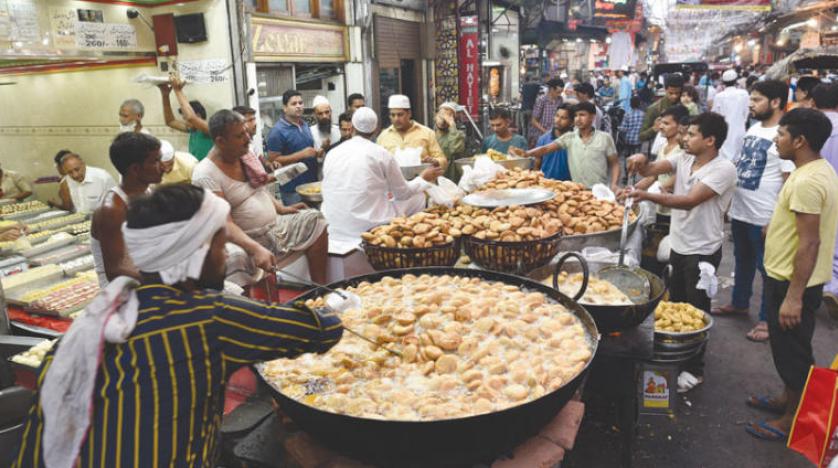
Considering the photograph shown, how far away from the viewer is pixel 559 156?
589cm

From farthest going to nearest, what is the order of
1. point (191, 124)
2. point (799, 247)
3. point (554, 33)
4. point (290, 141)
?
point (554, 33) → point (290, 141) → point (191, 124) → point (799, 247)

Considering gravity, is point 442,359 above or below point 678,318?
above

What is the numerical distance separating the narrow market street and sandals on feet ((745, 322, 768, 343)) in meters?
0.06

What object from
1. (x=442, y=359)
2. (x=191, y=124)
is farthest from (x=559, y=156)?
(x=442, y=359)

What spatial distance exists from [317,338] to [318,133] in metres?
5.61

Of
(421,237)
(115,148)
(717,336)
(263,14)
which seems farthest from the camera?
(263,14)

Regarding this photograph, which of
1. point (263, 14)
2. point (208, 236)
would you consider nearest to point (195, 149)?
point (263, 14)

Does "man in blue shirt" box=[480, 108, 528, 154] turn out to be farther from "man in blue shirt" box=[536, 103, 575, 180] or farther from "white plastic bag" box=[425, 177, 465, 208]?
"white plastic bag" box=[425, 177, 465, 208]

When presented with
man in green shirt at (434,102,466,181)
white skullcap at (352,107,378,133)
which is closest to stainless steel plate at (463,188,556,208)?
white skullcap at (352,107,378,133)

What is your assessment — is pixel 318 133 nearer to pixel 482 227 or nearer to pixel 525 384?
pixel 482 227

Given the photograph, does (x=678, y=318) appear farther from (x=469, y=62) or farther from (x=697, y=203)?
(x=469, y=62)

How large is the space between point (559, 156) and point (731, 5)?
1644cm

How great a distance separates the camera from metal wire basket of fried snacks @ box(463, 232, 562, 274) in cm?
305

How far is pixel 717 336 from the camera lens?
4863 mm
